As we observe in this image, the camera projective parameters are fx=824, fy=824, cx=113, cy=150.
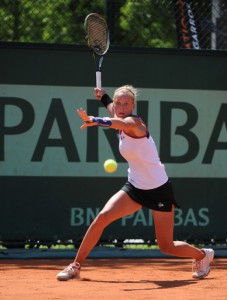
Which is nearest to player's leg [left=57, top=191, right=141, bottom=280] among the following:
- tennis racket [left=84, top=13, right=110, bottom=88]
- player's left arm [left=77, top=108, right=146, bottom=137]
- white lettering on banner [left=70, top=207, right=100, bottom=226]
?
player's left arm [left=77, top=108, right=146, bottom=137]

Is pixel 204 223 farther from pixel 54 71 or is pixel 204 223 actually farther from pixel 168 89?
pixel 54 71

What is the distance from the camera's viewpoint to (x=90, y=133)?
363 inches

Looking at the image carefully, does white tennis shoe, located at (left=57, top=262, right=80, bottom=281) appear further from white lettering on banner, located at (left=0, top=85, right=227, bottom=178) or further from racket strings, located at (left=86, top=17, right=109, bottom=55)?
white lettering on banner, located at (left=0, top=85, right=227, bottom=178)

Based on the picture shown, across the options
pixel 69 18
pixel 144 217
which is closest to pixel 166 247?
pixel 144 217

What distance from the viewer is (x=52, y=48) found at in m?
9.23

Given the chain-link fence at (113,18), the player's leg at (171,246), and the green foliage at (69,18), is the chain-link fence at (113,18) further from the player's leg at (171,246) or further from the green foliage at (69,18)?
the player's leg at (171,246)

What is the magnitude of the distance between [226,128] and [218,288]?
3201mm

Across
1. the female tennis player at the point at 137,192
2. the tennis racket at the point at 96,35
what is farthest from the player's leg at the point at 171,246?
the tennis racket at the point at 96,35

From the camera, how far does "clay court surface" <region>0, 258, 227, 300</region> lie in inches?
243

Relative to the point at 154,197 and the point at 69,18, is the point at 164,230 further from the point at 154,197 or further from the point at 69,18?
the point at 69,18

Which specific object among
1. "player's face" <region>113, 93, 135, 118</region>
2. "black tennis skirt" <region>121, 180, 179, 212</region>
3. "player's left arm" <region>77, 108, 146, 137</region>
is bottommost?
"black tennis skirt" <region>121, 180, 179, 212</region>

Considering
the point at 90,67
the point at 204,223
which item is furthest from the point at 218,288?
the point at 90,67

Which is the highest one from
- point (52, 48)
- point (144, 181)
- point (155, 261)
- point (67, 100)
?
point (52, 48)

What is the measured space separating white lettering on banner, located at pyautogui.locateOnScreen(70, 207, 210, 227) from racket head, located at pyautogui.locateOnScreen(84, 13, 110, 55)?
227 cm
